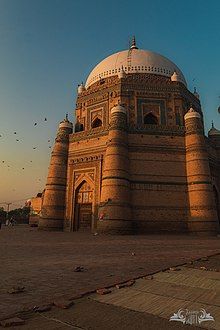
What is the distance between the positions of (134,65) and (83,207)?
1479 cm

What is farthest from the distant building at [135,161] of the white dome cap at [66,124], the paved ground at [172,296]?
the paved ground at [172,296]

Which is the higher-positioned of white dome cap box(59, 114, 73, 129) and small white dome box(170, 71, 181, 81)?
small white dome box(170, 71, 181, 81)

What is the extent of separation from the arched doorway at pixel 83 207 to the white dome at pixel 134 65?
12131mm

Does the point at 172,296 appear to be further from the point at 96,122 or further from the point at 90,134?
the point at 96,122

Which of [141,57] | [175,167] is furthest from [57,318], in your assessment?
[141,57]

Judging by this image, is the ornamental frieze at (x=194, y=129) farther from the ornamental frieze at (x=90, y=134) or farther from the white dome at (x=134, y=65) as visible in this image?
the white dome at (x=134, y=65)

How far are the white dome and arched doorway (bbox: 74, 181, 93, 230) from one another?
39.8ft

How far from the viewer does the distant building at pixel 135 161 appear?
18.7 m

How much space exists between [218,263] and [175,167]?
14201mm

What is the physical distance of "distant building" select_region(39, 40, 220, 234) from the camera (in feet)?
61.4

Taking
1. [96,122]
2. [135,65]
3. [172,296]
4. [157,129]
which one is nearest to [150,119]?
[157,129]

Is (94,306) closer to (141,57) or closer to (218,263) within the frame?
(218,263)

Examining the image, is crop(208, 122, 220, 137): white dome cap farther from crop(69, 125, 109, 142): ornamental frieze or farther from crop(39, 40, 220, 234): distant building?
crop(69, 125, 109, 142): ornamental frieze

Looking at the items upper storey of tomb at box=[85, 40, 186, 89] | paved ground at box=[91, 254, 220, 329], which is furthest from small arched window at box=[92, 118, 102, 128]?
paved ground at box=[91, 254, 220, 329]
